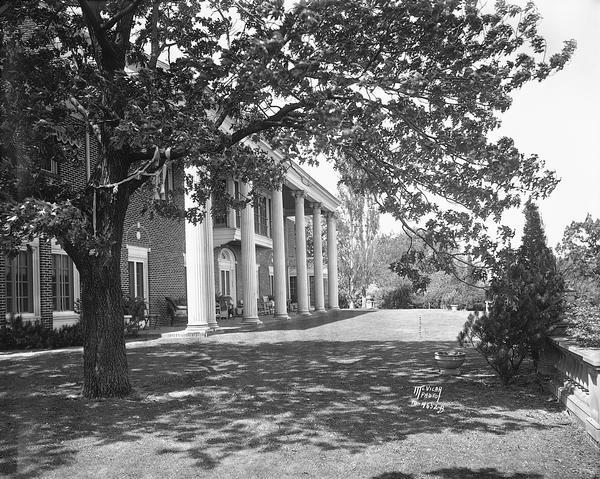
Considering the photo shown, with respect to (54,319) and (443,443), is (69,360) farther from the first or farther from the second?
(443,443)

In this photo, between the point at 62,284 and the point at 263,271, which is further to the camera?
the point at 263,271

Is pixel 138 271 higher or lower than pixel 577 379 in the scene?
higher

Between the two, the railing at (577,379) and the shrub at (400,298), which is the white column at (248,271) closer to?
the railing at (577,379)

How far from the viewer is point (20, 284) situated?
47.8ft

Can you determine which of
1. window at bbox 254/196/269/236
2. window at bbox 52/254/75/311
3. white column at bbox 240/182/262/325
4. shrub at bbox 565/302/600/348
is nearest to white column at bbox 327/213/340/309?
window at bbox 254/196/269/236

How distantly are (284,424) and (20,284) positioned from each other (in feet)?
34.7

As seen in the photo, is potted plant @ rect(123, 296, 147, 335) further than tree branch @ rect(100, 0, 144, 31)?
Yes

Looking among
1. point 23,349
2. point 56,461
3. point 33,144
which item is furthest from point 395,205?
point 23,349

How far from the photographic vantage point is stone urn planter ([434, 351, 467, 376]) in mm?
9359

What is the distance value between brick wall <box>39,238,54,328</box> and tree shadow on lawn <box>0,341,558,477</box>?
144 inches

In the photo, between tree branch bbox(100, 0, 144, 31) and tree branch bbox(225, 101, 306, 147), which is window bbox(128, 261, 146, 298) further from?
tree branch bbox(100, 0, 144, 31)

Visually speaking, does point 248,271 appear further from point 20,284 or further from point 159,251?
point 20,284

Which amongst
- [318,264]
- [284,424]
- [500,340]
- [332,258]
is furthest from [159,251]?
[284,424]

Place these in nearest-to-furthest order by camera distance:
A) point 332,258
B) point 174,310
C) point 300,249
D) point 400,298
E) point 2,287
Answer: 1. point 2,287
2. point 174,310
3. point 300,249
4. point 332,258
5. point 400,298
